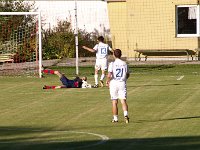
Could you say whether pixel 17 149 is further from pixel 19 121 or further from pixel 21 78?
pixel 21 78

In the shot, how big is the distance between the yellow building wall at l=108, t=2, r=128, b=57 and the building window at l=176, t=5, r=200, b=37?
2743 millimetres

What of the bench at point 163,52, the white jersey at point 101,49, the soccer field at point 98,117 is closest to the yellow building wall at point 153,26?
the bench at point 163,52

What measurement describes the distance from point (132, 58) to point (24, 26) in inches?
236

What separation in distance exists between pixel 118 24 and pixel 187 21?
3.54 m

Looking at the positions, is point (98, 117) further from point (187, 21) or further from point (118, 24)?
point (118, 24)

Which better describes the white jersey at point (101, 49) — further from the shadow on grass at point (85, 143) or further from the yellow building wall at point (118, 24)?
the yellow building wall at point (118, 24)

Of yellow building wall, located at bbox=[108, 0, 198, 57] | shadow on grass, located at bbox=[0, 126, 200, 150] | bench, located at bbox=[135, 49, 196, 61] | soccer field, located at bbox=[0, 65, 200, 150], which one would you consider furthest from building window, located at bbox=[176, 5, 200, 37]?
shadow on grass, located at bbox=[0, 126, 200, 150]

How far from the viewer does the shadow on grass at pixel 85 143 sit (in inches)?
599

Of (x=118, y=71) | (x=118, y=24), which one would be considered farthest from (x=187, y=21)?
(x=118, y=71)

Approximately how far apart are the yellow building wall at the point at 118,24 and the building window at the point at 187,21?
2.74 meters

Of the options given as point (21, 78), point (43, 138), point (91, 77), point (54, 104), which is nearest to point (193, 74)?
point (91, 77)

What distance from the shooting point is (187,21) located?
40.8 m

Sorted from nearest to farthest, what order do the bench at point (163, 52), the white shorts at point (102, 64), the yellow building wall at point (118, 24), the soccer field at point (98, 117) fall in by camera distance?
the soccer field at point (98, 117), the white shorts at point (102, 64), the bench at point (163, 52), the yellow building wall at point (118, 24)

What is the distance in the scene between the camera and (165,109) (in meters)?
21.2
